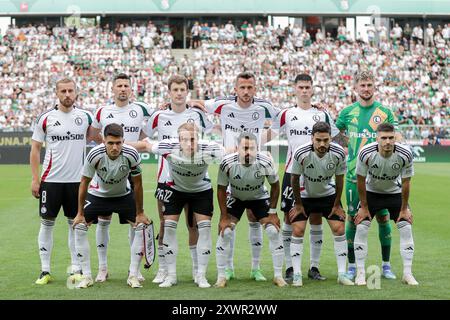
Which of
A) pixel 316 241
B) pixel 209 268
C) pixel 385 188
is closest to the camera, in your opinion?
pixel 385 188

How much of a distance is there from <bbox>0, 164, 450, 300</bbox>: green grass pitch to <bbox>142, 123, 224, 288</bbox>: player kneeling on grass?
331 mm

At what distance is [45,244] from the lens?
352 inches

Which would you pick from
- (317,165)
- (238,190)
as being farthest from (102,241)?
(317,165)

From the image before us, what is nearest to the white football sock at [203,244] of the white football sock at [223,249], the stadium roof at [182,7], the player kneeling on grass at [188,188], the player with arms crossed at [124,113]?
the player kneeling on grass at [188,188]

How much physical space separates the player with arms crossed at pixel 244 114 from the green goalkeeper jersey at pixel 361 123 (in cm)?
95

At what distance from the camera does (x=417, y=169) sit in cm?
2920

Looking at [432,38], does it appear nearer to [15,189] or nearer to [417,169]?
[417,169]

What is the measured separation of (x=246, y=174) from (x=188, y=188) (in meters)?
0.68

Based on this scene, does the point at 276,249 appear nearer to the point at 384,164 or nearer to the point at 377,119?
the point at 384,164

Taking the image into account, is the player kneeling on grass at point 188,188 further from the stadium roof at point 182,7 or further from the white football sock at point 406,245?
the stadium roof at point 182,7

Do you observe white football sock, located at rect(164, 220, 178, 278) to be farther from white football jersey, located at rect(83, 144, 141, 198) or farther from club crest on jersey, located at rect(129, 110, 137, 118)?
club crest on jersey, located at rect(129, 110, 137, 118)

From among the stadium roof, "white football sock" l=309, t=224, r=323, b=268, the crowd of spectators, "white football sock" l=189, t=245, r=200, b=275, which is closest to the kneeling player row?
"white football sock" l=189, t=245, r=200, b=275

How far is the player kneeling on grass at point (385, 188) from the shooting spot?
8422 millimetres
